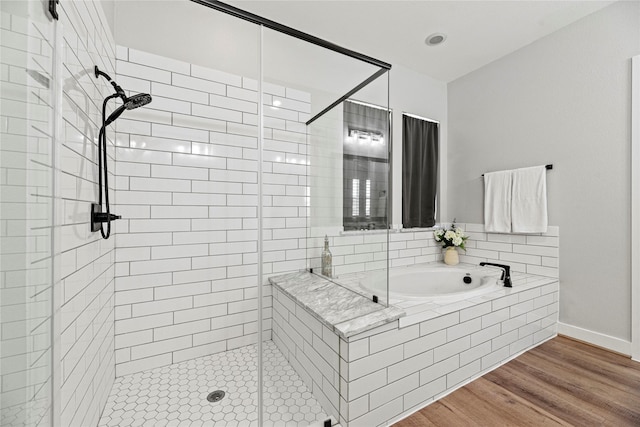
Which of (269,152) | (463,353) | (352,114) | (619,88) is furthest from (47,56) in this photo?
(619,88)

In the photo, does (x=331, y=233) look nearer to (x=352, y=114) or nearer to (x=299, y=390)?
(x=352, y=114)

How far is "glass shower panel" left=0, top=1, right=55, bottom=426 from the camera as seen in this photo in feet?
1.97

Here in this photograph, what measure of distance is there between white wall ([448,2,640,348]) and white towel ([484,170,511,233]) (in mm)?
155

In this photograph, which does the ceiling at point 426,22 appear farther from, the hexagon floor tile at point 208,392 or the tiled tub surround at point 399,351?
the hexagon floor tile at point 208,392

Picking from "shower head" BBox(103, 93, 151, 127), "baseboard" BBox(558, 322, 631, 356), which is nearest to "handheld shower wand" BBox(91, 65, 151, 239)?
"shower head" BBox(103, 93, 151, 127)

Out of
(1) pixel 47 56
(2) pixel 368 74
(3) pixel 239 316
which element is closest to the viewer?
(1) pixel 47 56

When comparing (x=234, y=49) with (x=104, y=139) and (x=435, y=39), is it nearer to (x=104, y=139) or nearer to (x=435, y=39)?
(x=104, y=139)

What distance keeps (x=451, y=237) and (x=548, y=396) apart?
5.49 ft

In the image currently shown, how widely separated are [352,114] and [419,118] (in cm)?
173

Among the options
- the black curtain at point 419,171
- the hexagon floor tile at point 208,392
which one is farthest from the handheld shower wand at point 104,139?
the black curtain at point 419,171

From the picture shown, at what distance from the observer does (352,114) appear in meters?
1.75

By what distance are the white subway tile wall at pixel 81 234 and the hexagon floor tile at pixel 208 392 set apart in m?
0.15

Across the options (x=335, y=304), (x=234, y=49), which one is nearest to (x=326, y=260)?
(x=335, y=304)

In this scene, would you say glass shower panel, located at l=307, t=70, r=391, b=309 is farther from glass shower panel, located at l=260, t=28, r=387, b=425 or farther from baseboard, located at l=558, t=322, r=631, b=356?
baseboard, located at l=558, t=322, r=631, b=356
